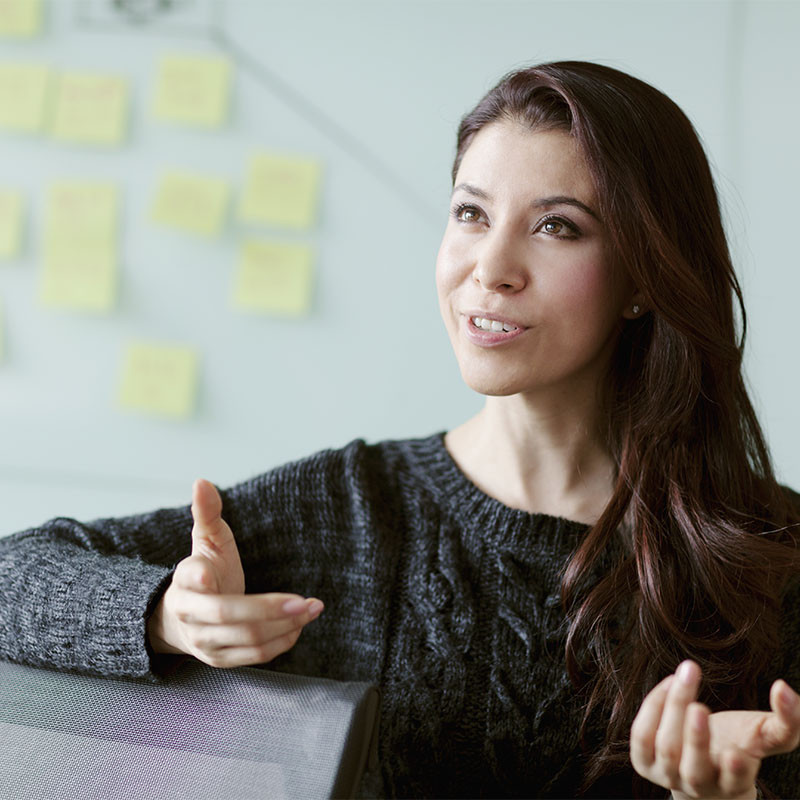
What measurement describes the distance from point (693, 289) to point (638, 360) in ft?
0.41

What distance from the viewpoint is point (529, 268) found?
0.98 metres

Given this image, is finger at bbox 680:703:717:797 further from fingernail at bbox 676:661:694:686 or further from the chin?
the chin

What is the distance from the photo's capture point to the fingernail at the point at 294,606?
73 centimetres

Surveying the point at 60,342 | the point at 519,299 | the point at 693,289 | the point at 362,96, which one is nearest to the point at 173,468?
the point at 60,342

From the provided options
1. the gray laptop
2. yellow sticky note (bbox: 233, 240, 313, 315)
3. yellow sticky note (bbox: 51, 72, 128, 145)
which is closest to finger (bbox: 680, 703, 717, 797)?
the gray laptop

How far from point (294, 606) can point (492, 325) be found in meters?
0.38

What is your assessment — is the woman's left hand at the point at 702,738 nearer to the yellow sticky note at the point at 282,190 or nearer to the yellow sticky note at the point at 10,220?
the yellow sticky note at the point at 282,190

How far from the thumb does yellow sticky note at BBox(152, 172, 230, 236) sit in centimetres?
80

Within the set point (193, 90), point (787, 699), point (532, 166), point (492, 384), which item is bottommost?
point (787, 699)

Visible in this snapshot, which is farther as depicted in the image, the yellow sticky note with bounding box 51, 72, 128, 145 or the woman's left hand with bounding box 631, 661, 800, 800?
the yellow sticky note with bounding box 51, 72, 128, 145

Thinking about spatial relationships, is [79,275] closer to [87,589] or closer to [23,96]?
[23,96]

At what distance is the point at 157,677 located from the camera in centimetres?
78

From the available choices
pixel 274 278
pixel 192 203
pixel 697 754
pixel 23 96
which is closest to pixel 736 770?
pixel 697 754

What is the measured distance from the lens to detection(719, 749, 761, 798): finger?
0.67 m
